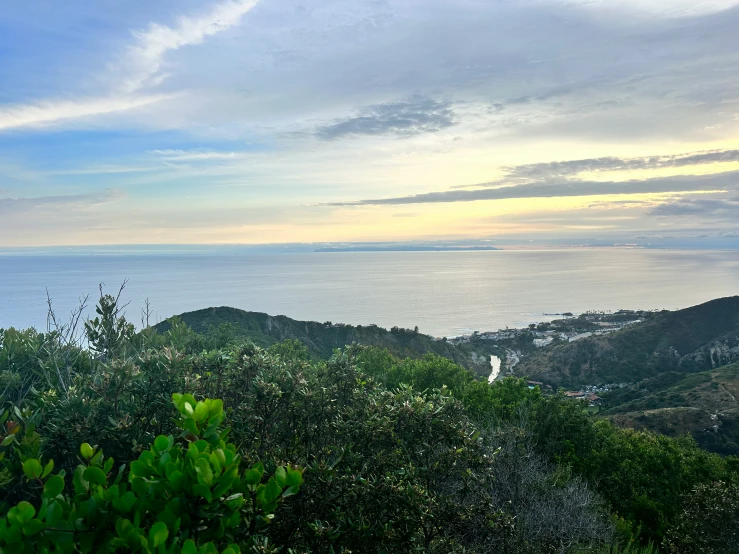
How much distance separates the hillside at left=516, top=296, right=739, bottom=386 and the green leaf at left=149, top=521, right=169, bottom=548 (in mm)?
56057

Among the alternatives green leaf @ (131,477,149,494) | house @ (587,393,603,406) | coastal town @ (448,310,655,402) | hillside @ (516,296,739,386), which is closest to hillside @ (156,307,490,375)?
coastal town @ (448,310,655,402)

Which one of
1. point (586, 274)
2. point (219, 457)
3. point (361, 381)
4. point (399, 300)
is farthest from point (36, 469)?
point (586, 274)

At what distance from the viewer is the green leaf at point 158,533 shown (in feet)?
7.82

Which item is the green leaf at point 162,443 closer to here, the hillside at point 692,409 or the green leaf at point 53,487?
the green leaf at point 53,487

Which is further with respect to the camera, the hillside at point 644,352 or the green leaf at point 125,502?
the hillside at point 644,352

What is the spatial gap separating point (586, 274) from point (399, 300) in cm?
9372

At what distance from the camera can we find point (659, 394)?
126 ft

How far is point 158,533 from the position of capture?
2402 millimetres

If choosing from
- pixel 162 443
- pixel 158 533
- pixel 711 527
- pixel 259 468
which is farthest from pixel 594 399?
pixel 158 533

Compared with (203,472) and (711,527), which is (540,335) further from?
(203,472)

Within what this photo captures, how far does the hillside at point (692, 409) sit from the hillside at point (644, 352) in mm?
9471

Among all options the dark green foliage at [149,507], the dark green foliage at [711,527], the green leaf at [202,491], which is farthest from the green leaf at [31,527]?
the dark green foliage at [711,527]

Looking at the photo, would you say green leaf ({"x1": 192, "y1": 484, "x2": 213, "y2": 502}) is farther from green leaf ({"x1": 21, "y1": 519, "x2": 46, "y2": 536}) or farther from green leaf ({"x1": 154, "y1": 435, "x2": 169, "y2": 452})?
green leaf ({"x1": 21, "y1": 519, "x2": 46, "y2": 536})

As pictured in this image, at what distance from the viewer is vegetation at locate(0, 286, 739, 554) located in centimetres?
277
